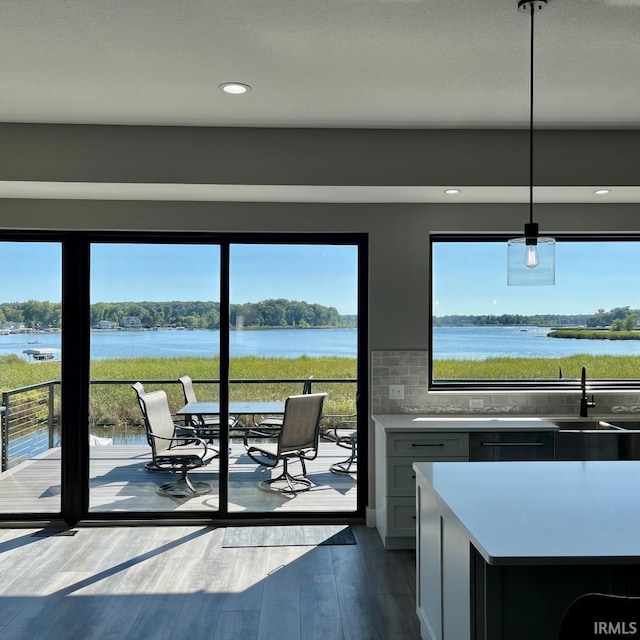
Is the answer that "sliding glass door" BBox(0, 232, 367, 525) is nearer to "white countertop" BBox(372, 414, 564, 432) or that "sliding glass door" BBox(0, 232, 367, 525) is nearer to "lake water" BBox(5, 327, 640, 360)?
"lake water" BBox(5, 327, 640, 360)

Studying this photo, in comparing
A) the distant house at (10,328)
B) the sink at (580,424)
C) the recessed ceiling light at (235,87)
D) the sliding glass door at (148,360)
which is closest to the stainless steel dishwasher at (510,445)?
the sink at (580,424)

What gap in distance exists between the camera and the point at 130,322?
4770mm

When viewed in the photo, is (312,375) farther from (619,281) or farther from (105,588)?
(619,281)

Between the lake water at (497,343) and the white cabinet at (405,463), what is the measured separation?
36.5 inches

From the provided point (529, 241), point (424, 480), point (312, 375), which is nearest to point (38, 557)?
point (312, 375)

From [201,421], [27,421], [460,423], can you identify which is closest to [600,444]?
[460,423]

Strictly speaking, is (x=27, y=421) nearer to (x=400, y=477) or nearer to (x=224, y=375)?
(x=224, y=375)

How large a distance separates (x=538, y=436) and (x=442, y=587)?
2.02 m

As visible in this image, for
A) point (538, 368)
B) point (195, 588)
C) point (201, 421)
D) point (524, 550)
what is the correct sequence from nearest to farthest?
point (524, 550), point (195, 588), point (201, 421), point (538, 368)

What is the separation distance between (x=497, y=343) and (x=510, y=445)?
1.05m

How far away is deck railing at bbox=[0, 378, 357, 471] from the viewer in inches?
186

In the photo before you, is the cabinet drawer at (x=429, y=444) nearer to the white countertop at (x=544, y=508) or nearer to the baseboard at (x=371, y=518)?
the baseboard at (x=371, y=518)

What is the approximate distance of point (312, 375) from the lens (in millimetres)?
4859

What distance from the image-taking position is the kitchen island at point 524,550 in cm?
177
